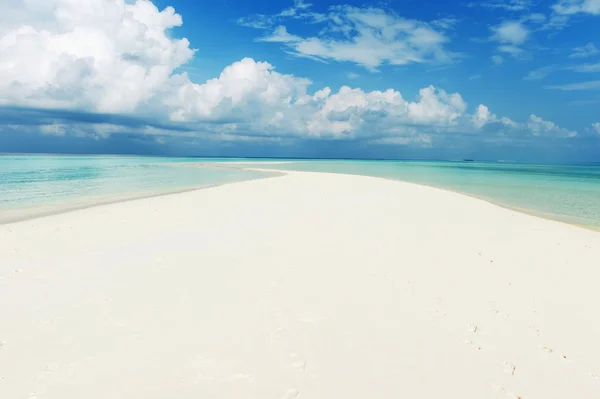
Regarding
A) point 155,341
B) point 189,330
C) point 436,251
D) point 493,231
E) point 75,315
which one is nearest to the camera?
point 155,341

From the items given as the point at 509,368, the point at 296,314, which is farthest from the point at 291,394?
the point at 509,368

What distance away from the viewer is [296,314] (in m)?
6.44

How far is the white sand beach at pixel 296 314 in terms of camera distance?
457 cm

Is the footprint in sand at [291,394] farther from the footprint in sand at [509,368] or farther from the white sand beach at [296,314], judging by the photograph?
the footprint in sand at [509,368]

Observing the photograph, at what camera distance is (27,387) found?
4316 mm

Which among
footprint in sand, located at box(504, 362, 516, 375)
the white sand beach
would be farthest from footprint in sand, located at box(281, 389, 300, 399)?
footprint in sand, located at box(504, 362, 516, 375)

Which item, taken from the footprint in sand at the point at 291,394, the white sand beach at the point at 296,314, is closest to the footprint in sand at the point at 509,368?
the white sand beach at the point at 296,314

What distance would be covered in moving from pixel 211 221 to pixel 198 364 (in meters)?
10.3

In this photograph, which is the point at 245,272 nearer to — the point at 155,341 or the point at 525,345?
the point at 155,341

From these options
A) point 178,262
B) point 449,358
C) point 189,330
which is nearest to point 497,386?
point 449,358

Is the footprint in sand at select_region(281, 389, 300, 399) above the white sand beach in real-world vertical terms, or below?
below

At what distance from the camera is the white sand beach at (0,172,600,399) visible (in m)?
Result: 4.57

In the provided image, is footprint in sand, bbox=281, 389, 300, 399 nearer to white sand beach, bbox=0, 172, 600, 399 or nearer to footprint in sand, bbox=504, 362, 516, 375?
white sand beach, bbox=0, 172, 600, 399

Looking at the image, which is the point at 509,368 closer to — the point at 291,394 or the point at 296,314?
the point at 291,394
